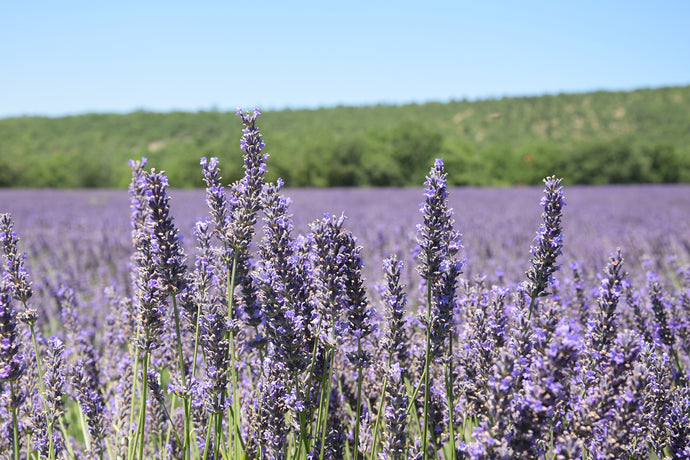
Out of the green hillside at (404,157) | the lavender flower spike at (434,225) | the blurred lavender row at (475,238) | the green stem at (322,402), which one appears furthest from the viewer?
the green hillside at (404,157)

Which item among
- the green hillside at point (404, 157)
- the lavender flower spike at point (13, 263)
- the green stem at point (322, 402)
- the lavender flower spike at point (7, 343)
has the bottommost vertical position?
the green stem at point (322, 402)

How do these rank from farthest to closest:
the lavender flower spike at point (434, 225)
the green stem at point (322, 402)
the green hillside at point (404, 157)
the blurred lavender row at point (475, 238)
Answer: the green hillside at point (404, 157)
the blurred lavender row at point (475, 238)
the lavender flower spike at point (434, 225)
the green stem at point (322, 402)

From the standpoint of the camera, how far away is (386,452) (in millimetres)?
1437

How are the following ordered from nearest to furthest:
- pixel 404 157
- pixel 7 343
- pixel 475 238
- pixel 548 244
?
pixel 7 343 < pixel 548 244 < pixel 475 238 < pixel 404 157

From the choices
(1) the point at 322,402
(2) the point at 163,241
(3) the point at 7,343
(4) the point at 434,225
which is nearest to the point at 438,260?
(4) the point at 434,225

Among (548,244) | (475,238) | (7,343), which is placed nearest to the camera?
(7,343)

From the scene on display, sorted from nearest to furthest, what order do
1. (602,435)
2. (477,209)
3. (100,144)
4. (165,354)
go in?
(602,435), (165,354), (477,209), (100,144)

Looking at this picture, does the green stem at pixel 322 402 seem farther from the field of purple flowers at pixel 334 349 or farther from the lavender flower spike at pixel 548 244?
the lavender flower spike at pixel 548 244

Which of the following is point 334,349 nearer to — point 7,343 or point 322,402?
point 322,402

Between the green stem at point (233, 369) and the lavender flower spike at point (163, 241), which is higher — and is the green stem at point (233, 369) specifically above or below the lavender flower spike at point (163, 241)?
below

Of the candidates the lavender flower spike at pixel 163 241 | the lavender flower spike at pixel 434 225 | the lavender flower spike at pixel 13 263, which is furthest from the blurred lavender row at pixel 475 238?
the lavender flower spike at pixel 13 263

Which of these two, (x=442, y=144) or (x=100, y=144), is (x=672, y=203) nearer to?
(x=442, y=144)

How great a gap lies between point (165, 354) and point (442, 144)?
40201 mm

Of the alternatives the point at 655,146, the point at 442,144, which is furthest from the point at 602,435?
the point at 655,146
